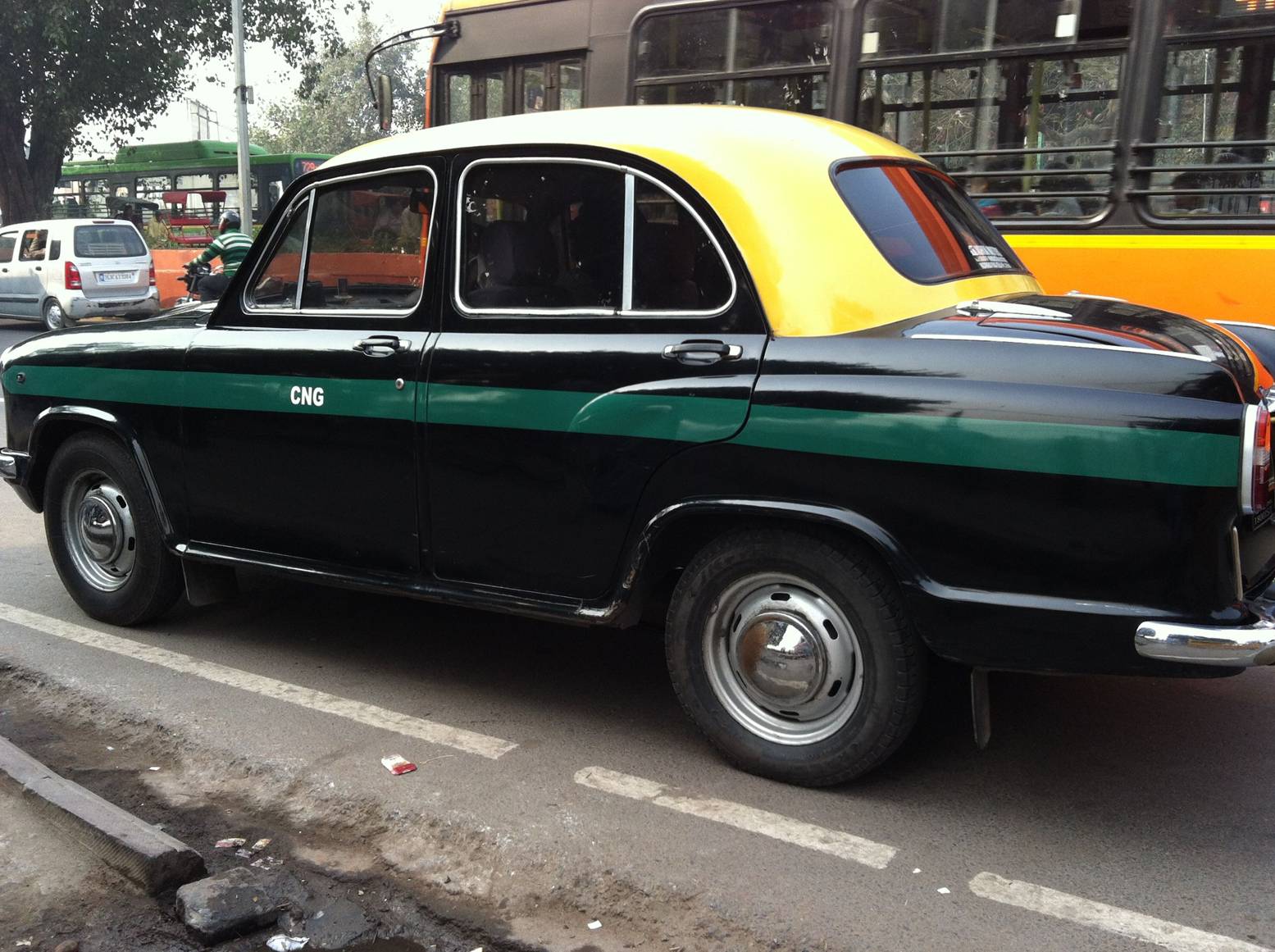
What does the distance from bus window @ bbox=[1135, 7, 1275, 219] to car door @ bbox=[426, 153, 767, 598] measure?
418 centimetres

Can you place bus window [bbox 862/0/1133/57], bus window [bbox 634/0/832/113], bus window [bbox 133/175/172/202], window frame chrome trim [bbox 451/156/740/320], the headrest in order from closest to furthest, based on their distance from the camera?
1. window frame chrome trim [bbox 451/156/740/320]
2. the headrest
3. bus window [bbox 862/0/1133/57]
4. bus window [bbox 634/0/832/113]
5. bus window [bbox 133/175/172/202]

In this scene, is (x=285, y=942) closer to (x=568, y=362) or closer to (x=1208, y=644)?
(x=568, y=362)

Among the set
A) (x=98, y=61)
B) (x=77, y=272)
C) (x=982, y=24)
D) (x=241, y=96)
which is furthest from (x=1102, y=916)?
(x=98, y=61)

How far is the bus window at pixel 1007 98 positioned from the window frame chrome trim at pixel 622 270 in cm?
412

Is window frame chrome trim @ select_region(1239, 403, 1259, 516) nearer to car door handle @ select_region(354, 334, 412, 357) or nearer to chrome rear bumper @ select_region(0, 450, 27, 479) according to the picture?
car door handle @ select_region(354, 334, 412, 357)

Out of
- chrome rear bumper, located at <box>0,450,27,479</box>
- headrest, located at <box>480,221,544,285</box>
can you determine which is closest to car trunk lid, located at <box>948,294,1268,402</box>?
headrest, located at <box>480,221,544,285</box>

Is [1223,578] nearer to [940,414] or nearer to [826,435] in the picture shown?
[940,414]

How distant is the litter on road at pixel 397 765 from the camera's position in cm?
389

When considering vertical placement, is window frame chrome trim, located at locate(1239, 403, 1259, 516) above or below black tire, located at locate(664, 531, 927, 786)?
above

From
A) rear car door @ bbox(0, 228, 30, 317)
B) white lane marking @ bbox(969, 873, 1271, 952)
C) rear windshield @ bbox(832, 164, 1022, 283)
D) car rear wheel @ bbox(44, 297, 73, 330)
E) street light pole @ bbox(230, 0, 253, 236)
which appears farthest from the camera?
street light pole @ bbox(230, 0, 253, 236)

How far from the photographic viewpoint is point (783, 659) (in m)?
3.67

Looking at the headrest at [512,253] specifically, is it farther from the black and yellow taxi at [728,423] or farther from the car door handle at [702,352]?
the car door handle at [702,352]

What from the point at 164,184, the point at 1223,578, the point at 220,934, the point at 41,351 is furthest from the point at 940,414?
the point at 164,184

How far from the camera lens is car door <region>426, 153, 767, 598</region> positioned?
146 inches
